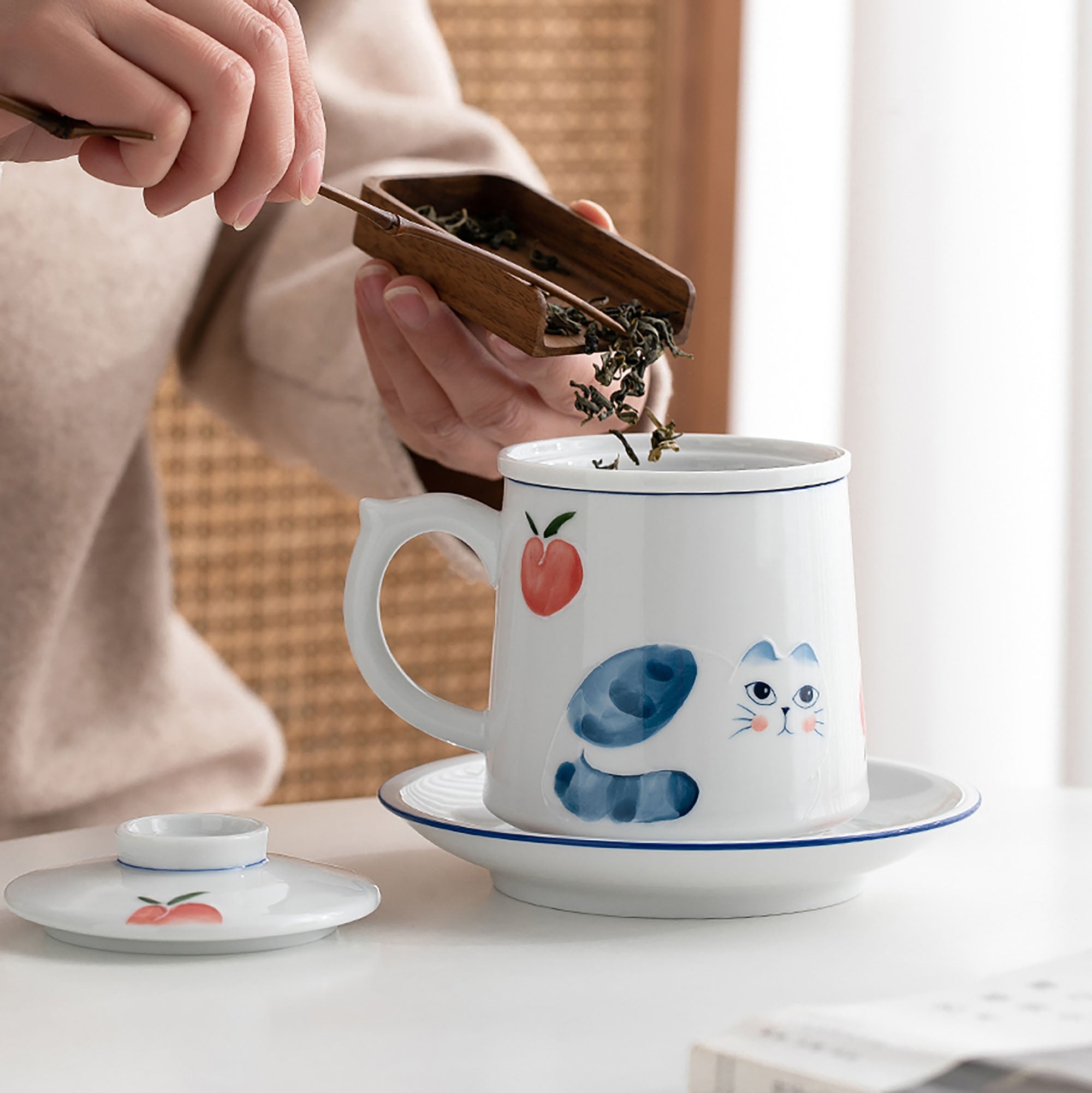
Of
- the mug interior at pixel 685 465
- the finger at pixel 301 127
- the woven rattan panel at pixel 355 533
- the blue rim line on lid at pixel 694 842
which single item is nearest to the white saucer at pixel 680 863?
the blue rim line on lid at pixel 694 842

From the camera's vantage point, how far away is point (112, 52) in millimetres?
471

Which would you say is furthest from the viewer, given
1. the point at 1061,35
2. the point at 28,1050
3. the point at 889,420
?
the point at 889,420

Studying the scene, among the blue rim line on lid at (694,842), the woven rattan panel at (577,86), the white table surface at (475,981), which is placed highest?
the woven rattan panel at (577,86)

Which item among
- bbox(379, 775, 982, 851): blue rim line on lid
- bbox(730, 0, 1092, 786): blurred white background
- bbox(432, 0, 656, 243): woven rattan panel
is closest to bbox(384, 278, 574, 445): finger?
bbox(379, 775, 982, 851): blue rim line on lid

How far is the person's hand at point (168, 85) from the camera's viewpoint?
0.47 meters

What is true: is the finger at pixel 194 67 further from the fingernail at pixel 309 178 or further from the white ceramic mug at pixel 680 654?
the white ceramic mug at pixel 680 654

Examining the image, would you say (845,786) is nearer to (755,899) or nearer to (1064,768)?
(755,899)

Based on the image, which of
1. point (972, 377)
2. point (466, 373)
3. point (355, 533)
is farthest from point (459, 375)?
point (355, 533)

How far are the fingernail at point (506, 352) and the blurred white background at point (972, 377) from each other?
1.83 ft

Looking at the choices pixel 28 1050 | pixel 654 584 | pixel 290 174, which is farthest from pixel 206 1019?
pixel 290 174

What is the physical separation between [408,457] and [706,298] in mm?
959

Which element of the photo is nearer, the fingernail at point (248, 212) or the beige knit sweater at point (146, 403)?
the fingernail at point (248, 212)

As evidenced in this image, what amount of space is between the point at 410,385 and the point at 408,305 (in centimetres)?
8

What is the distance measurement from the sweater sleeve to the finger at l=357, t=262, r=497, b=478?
0.05 m
